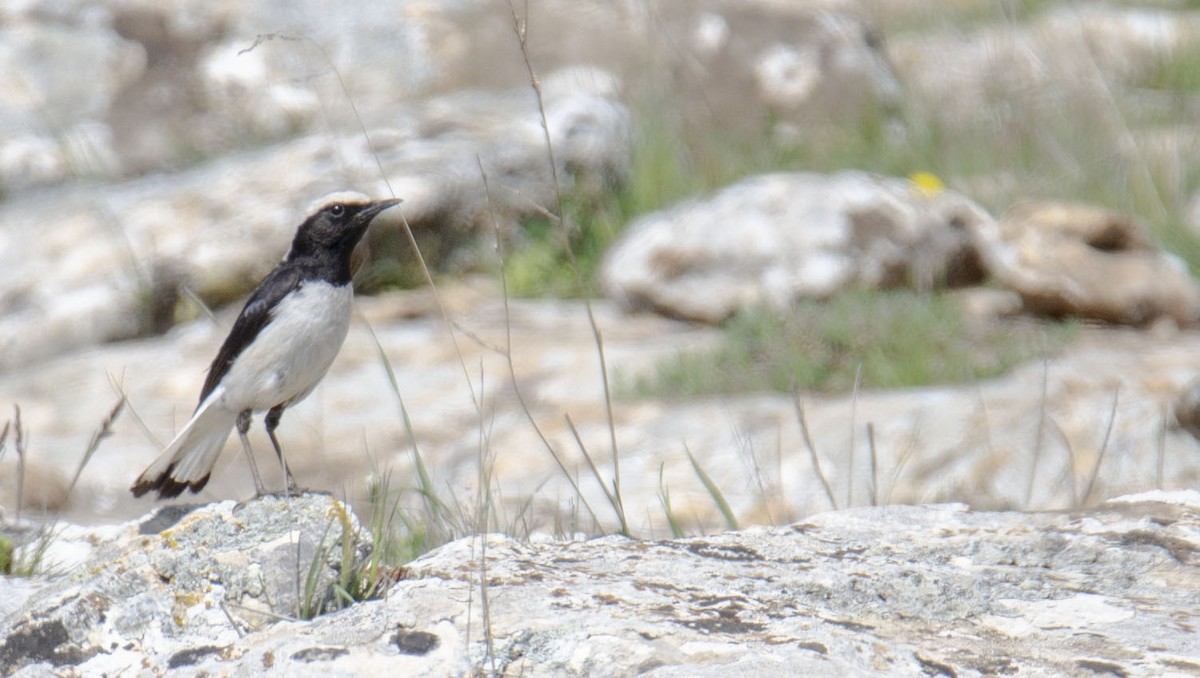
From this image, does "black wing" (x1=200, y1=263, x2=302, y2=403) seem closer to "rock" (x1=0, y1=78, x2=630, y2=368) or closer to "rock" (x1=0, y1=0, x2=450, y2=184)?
"rock" (x1=0, y1=78, x2=630, y2=368)

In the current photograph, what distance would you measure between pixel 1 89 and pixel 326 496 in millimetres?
8660

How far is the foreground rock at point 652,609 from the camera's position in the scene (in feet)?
7.45

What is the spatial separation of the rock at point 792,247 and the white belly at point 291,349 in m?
3.76

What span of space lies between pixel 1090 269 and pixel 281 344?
4738 millimetres

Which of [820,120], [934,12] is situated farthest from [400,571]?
[934,12]

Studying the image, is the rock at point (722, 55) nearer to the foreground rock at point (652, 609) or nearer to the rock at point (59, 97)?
the rock at point (59, 97)

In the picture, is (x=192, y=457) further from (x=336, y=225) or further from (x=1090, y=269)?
(x=1090, y=269)

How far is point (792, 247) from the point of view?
302 inches

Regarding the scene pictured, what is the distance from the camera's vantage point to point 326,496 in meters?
2.89

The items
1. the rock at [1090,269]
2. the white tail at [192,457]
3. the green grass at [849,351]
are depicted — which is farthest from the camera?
the rock at [1090,269]

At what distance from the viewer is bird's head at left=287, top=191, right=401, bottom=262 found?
13.6 feet

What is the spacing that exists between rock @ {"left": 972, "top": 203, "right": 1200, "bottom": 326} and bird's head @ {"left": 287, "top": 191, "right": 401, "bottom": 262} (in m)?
4.22

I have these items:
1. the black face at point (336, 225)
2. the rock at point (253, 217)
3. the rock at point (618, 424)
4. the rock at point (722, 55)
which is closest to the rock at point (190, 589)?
the black face at point (336, 225)

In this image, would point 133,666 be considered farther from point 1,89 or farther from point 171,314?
point 1,89
